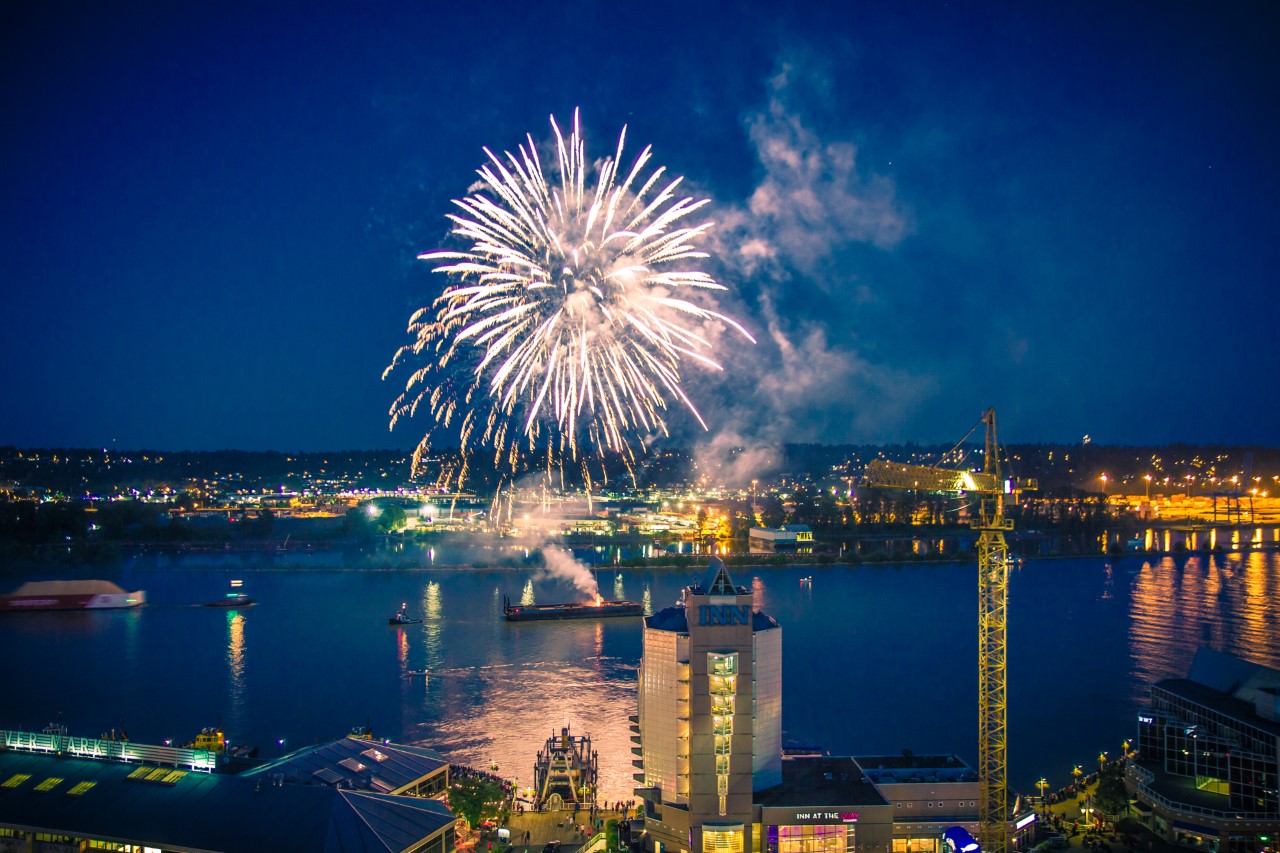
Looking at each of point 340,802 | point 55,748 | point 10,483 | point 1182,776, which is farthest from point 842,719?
point 10,483

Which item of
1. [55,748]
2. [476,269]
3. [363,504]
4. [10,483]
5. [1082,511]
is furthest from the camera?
[10,483]

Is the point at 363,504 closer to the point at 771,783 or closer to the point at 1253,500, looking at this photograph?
the point at 771,783

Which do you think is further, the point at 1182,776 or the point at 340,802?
the point at 1182,776

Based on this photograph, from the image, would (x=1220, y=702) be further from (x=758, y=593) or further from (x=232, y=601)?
(x=232, y=601)

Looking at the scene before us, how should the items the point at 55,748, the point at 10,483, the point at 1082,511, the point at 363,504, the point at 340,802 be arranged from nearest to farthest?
the point at 340,802 < the point at 55,748 < the point at 1082,511 < the point at 363,504 < the point at 10,483

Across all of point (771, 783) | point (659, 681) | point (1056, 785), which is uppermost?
point (659, 681)

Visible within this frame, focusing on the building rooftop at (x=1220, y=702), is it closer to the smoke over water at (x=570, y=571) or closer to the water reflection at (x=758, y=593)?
the water reflection at (x=758, y=593)

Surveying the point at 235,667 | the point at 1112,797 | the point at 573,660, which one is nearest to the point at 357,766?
the point at 1112,797
